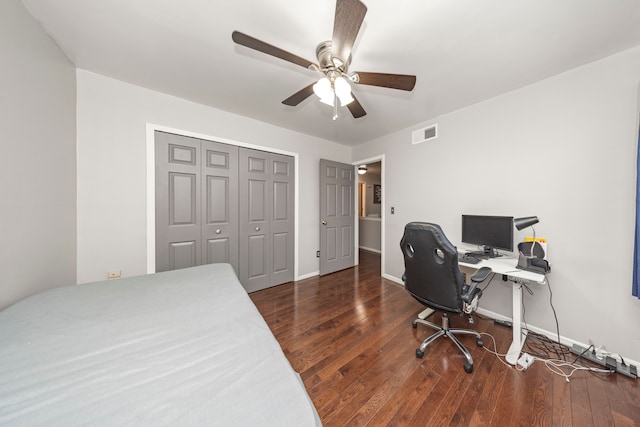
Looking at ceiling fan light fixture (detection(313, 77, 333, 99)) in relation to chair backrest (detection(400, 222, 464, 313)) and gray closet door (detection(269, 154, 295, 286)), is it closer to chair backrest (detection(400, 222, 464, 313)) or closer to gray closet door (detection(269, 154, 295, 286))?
chair backrest (detection(400, 222, 464, 313))

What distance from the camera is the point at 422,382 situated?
1460 millimetres

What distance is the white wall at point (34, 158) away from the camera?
1192 millimetres

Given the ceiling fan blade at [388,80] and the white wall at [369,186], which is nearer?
the ceiling fan blade at [388,80]

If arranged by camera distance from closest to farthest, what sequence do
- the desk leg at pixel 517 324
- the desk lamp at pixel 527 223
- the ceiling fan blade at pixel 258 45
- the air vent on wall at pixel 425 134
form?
the ceiling fan blade at pixel 258 45 < the desk leg at pixel 517 324 < the desk lamp at pixel 527 223 < the air vent on wall at pixel 425 134

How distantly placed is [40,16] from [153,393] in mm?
2482

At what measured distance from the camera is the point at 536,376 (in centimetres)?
150

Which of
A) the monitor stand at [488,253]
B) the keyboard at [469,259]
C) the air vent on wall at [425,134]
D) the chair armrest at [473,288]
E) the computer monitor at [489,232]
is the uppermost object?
the air vent on wall at [425,134]

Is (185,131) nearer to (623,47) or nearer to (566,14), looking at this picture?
(566,14)

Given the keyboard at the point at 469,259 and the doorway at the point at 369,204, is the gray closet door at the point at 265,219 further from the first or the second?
the doorway at the point at 369,204

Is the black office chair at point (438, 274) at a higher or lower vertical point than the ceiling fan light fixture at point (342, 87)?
A: lower

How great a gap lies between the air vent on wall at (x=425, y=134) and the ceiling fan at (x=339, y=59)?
5.04 feet

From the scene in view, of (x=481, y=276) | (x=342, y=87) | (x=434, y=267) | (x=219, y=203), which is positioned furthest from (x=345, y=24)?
(x=219, y=203)

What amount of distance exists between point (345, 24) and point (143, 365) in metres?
1.75

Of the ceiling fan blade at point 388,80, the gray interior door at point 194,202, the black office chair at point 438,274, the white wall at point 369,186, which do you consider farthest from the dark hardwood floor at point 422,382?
the white wall at point 369,186
